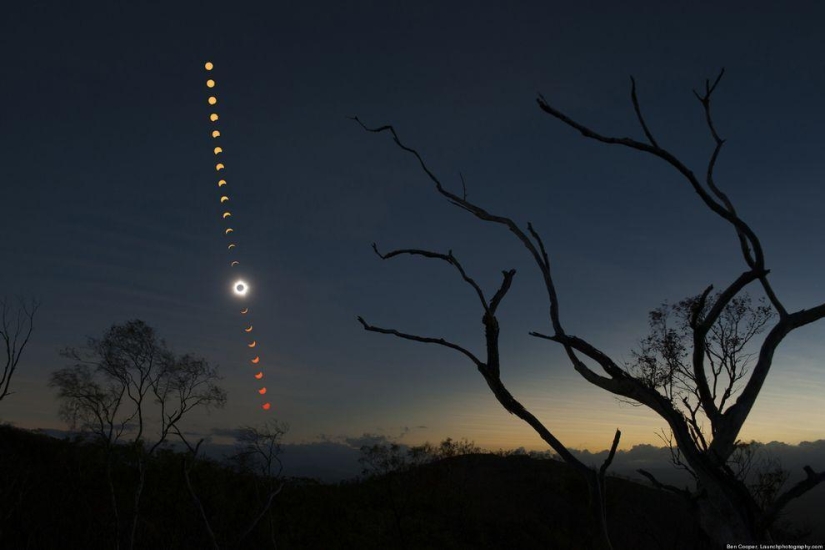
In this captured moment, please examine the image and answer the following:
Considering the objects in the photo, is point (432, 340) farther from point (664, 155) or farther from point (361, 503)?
point (361, 503)

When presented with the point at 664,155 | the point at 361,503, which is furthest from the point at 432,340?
the point at 361,503

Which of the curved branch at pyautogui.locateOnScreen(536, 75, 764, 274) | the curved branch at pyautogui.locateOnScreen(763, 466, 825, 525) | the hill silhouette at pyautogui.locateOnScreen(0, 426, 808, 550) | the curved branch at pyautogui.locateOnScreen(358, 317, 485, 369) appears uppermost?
the curved branch at pyautogui.locateOnScreen(536, 75, 764, 274)

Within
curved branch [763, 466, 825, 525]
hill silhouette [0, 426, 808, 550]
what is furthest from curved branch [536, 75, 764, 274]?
hill silhouette [0, 426, 808, 550]

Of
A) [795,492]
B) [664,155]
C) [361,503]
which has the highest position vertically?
[664,155]

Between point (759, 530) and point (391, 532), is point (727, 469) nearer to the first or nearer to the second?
point (759, 530)

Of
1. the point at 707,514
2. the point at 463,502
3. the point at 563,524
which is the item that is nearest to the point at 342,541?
the point at 463,502

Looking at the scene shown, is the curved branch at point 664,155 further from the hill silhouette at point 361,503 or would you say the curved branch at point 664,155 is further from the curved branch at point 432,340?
the hill silhouette at point 361,503

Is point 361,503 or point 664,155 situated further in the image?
point 361,503

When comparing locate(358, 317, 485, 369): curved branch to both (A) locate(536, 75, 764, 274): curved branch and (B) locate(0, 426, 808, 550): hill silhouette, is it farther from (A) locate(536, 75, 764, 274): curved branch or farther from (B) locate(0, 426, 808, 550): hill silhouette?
(B) locate(0, 426, 808, 550): hill silhouette

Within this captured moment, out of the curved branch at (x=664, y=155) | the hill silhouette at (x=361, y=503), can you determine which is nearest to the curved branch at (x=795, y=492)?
the curved branch at (x=664, y=155)

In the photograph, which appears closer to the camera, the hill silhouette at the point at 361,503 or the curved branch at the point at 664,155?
the curved branch at the point at 664,155

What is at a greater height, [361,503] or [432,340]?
[432,340]
